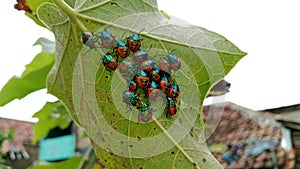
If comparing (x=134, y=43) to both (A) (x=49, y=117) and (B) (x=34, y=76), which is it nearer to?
(B) (x=34, y=76)

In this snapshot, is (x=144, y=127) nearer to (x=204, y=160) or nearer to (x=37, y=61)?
(x=204, y=160)

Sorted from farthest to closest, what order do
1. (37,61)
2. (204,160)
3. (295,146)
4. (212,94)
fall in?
(295,146) < (37,61) < (212,94) < (204,160)

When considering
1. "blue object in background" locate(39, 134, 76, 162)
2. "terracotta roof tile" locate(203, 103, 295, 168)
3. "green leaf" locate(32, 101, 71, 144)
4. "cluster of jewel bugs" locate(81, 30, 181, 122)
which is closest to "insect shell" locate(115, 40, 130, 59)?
"cluster of jewel bugs" locate(81, 30, 181, 122)

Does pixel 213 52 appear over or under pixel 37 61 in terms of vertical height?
over

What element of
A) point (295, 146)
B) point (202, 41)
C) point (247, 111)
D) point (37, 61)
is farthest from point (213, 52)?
point (247, 111)

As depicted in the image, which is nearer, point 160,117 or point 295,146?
point 160,117

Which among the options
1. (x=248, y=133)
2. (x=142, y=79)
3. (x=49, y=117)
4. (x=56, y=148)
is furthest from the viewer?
(x=56, y=148)

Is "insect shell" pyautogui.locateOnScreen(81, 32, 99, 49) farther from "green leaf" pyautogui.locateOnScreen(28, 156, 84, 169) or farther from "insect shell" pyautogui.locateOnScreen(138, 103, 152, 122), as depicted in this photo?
"green leaf" pyautogui.locateOnScreen(28, 156, 84, 169)

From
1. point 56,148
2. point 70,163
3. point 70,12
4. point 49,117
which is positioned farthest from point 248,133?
point 70,12
